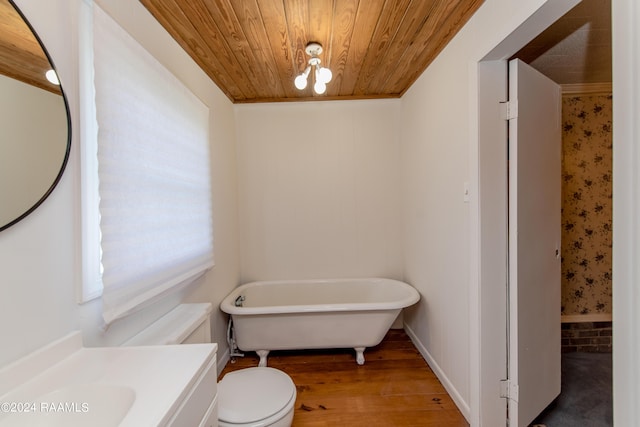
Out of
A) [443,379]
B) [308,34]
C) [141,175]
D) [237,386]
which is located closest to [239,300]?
[237,386]

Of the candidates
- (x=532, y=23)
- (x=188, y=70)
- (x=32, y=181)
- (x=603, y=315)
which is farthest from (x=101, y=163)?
(x=603, y=315)

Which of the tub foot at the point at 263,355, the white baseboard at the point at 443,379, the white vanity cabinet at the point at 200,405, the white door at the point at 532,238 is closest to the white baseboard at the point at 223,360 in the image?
the tub foot at the point at 263,355

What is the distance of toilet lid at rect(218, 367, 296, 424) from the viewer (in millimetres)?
1176

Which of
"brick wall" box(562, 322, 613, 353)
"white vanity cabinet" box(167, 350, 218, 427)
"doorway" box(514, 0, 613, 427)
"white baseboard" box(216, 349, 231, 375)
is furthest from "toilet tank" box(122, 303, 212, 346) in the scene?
"brick wall" box(562, 322, 613, 353)

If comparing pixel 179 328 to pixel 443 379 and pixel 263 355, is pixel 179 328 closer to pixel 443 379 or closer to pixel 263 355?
pixel 263 355

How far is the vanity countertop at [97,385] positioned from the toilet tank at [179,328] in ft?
0.91

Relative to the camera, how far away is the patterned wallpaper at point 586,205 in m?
2.10

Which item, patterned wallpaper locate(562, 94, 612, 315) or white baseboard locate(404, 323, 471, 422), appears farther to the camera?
patterned wallpaper locate(562, 94, 612, 315)

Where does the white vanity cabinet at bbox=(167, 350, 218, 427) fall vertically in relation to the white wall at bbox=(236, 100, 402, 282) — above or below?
below

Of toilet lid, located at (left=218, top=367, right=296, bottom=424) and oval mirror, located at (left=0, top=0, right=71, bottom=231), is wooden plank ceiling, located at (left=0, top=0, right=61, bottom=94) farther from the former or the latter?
toilet lid, located at (left=218, top=367, right=296, bottom=424)

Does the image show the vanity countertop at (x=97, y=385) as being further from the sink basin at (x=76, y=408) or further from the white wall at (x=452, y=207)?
the white wall at (x=452, y=207)

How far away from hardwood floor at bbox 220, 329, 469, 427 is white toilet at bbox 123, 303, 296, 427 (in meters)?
0.38

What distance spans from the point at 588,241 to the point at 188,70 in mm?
3283

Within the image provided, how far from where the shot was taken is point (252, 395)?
129cm
